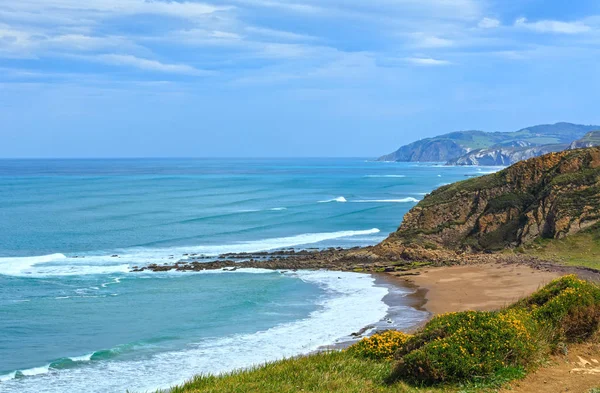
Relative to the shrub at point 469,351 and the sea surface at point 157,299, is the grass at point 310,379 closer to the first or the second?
the shrub at point 469,351

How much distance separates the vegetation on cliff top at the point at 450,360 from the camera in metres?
12.7

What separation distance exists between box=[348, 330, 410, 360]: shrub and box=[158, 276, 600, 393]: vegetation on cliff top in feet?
0.11

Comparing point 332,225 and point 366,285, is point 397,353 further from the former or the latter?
point 332,225

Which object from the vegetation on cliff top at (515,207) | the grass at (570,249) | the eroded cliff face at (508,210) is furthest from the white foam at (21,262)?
the grass at (570,249)

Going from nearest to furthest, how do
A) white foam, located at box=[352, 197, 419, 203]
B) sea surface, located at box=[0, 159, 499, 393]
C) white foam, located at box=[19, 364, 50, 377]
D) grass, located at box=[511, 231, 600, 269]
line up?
white foam, located at box=[19, 364, 50, 377] < sea surface, located at box=[0, 159, 499, 393] < grass, located at box=[511, 231, 600, 269] < white foam, located at box=[352, 197, 419, 203]

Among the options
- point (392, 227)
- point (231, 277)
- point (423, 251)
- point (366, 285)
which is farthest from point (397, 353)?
point (392, 227)

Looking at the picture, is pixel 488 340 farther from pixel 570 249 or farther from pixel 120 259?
pixel 120 259

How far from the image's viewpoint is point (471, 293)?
36.1m

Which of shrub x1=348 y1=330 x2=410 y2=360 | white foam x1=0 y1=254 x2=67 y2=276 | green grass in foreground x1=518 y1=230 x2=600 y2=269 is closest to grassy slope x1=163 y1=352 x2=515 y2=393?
shrub x1=348 y1=330 x2=410 y2=360

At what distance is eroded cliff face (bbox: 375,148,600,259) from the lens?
47.7 meters

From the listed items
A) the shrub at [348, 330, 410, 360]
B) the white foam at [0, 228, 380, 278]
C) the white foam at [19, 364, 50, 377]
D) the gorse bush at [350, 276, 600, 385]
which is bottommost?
the white foam at [19, 364, 50, 377]

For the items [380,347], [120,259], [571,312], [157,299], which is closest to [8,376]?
[157,299]

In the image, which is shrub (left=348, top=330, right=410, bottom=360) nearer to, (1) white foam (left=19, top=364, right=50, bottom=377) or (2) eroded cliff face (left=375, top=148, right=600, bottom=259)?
(1) white foam (left=19, top=364, right=50, bottom=377)

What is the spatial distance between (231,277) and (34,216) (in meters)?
45.2
